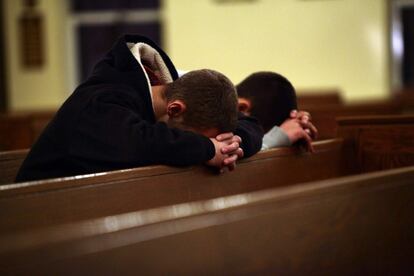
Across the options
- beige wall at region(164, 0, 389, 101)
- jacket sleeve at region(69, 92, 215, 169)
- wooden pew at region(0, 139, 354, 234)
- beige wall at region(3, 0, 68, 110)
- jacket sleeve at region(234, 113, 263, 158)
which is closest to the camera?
wooden pew at region(0, 139, 354, 234)

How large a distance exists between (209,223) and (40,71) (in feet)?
26.0

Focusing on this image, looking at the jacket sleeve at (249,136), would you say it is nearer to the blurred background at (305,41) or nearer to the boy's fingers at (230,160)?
the boy's fingers at (230,160)

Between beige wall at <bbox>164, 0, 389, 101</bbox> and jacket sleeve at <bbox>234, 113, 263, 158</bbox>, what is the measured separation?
5.73 m

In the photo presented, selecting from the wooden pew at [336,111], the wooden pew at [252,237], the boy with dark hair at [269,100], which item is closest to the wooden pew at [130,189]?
the boy with dark hair at [269,100]

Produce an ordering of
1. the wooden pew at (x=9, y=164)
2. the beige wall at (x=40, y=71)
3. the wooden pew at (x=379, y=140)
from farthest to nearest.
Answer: the beige wall at (x=40, y=71) < the wooden pew at (x=379, y=140) < the wooden pew at (x=9, y=164)

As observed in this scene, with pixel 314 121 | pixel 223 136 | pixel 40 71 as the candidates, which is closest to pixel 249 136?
pixel 223 136

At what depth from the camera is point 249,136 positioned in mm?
2203

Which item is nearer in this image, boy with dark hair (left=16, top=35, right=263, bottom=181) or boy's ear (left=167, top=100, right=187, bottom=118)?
boy with dark hair (left=16, top=35, right=263, bottom=181)

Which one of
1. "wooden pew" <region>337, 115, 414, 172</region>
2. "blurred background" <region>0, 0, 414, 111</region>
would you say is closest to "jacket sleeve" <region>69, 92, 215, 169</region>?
"wooden pew" <region>337, 115, 414, 172</region>

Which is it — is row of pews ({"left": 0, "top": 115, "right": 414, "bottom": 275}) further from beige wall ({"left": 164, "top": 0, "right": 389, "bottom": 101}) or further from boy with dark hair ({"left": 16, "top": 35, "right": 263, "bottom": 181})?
beige wall ({"left": 164, "top": 0, "right": 389, "bottom": 101})

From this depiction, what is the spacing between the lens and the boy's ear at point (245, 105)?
2801mm

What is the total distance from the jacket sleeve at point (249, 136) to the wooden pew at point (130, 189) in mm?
45

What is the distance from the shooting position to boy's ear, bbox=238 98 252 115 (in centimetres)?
280

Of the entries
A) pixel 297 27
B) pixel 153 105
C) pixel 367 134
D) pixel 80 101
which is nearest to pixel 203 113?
pixel 153 105
